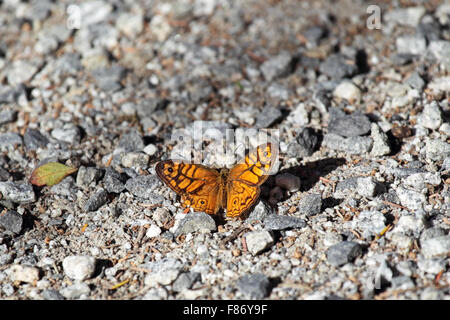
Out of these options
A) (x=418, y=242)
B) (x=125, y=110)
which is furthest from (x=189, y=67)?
(x=418, y=242)

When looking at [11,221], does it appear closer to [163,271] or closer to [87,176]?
[87,176]

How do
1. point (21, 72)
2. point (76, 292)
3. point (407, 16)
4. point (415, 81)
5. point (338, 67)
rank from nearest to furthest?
1. point (76, 292)
2. point (415, 81)
3. point (338, 67)
4. point (21, 72)
5. point (407, 16)

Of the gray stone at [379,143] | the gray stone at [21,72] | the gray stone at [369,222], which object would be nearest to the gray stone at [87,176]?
the gray stone at [21,72]

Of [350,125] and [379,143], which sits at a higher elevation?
[350,125]

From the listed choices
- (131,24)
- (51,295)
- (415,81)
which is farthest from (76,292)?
(415,81)

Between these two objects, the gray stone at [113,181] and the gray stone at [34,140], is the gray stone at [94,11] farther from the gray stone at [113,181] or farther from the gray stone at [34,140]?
the gray stone at [113,181]

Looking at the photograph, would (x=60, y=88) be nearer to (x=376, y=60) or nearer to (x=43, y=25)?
(x=43, y=25)

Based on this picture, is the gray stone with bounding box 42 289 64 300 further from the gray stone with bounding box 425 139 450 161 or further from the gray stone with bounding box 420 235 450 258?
the gray stone with bounding box 425 139 450 161
